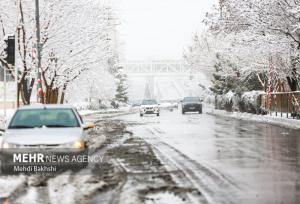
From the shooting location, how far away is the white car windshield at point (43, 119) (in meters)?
12.3

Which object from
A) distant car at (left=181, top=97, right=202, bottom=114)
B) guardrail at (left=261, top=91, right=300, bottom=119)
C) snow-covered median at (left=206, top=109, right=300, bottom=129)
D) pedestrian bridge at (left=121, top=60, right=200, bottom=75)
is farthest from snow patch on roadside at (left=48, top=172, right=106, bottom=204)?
pedestrian bridge at (left=121, top=60, right=200, bottom=75)

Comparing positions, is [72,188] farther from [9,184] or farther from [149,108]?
[149,108]

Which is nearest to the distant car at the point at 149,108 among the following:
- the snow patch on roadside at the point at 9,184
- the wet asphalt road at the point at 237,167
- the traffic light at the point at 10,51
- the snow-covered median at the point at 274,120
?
the snow-covered median at the point at 274,120

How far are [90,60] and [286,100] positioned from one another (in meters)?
13.6

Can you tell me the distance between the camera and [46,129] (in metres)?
11.8

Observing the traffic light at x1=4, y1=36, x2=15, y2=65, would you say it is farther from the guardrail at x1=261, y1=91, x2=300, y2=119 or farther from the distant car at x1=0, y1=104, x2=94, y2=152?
the guardrail at x1=261, y1=91, x2=300, y2=119

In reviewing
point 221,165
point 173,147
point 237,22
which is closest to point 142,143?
point 173,147

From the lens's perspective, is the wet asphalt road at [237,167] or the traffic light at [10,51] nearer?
the wet asphalt road at [237,167]

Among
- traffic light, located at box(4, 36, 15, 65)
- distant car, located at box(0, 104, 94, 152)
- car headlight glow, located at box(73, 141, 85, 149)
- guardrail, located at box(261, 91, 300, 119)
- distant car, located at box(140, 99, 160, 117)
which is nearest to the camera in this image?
distant car, located at box(0, 104, 94, 152)

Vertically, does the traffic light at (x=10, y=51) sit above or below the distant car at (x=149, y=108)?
above

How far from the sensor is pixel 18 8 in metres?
31.2

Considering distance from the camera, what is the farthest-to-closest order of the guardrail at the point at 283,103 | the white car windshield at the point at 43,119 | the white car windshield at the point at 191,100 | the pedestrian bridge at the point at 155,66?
the pedestrian bridge at the point at 155,66, the white car windshield at the point at 191,100, the guardrail at the point at 283,103, the white car windshield at the point at 43,119

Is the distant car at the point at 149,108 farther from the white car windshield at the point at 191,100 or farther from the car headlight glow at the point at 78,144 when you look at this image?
the car headlight glow at the point at 78,144

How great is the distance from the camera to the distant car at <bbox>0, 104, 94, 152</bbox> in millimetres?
10961
